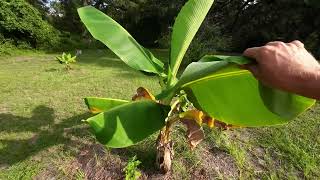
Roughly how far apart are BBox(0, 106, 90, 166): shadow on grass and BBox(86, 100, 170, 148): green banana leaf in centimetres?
170

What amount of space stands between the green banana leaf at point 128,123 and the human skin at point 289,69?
1.30m

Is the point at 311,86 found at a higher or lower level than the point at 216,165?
higher

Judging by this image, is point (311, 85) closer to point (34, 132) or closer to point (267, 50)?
point (267, 50)

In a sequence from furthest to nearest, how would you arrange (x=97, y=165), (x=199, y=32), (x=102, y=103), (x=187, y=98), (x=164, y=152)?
(x=199, y=32)
(x=97, y=165)
(x=164, y=152)
(x=102, y=103)
(x=187, y=98)

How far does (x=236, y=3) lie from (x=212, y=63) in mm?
14741

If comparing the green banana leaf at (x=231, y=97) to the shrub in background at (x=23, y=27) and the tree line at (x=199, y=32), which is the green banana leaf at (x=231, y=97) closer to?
the tree line at (x=199, y=32)

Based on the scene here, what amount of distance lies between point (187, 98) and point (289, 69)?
1.43 meters

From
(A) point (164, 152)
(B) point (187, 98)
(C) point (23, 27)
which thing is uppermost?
(B) point (187, 98)

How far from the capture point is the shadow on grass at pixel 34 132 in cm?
401

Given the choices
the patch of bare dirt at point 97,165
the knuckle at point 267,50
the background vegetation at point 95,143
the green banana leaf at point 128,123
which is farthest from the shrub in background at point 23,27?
the knuckle at point 267,50

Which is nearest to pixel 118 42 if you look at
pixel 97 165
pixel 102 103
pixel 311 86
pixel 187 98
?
pixel 102 103

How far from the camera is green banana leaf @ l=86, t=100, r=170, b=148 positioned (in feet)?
8.04

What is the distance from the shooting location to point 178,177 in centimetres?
368

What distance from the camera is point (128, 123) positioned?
257cm
